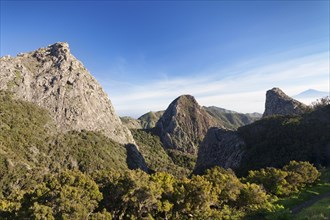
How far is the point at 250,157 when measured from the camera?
524 feet

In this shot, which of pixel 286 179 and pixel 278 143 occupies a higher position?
pixel 278 143

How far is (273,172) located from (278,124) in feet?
328

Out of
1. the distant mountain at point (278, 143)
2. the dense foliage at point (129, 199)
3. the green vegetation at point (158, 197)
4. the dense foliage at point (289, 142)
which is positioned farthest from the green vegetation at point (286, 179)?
the dense foliage at point (289, 142)

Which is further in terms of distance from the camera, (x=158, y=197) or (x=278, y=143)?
(x=278, y=143)

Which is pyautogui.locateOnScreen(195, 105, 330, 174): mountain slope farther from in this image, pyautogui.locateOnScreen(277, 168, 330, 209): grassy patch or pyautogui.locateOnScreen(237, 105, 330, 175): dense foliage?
pyautogui.locateOnScreen(277, 168, 330, 209): grassy patch

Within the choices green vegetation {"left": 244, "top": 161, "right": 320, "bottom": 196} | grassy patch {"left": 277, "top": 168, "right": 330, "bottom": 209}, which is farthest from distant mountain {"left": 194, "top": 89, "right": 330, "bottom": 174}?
green vegetation {"left": 244, "top": 161, "right": 320, "bottom": 196}

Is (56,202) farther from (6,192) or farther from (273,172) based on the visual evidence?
(6,192)

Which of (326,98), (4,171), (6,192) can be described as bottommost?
(6,192)

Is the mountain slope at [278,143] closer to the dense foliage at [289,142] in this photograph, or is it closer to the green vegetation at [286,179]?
the dense foliage at [289,142]

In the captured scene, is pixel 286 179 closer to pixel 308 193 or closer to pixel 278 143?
pixel 308 193

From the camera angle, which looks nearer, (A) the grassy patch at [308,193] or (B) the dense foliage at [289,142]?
(A) the grassy patch at [308,193]

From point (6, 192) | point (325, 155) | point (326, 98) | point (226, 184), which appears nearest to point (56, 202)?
point (226, 184)

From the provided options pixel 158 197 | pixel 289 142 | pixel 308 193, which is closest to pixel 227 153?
pixel 289 142

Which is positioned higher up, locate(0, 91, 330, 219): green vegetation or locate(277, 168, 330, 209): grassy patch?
locate(0, 91, 330, 219): green vegetation
